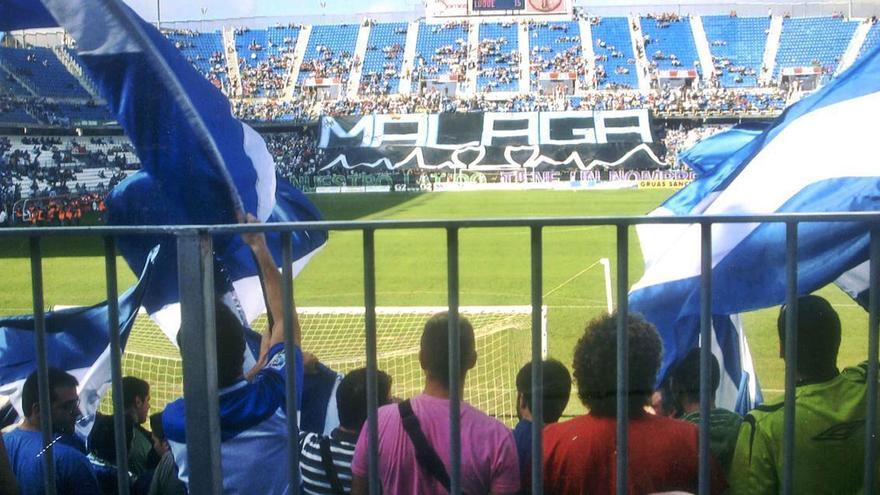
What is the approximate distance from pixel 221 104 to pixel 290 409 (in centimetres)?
159

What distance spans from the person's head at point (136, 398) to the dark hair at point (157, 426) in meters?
0.03

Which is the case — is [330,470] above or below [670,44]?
below

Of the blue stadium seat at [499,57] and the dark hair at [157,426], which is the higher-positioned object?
the blue stadium seat at [499,57]

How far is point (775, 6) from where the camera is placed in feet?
96.3

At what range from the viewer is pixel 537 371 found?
2.05 meters

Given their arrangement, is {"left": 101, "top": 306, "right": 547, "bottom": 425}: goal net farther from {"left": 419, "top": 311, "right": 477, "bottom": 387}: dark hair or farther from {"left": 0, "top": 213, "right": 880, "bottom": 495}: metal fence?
{"left": 0, "top": 213, "right": 880, "bottom": 495}: metal fence

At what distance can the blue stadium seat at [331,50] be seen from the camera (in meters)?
23.6

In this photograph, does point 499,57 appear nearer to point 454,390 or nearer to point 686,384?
point 686,384

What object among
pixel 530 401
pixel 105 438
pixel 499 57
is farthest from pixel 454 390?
pixel 499 57

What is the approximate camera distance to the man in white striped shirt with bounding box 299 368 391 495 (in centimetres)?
221

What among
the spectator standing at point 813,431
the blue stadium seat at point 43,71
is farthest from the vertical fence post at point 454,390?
the blue stadium seat at point 43,71

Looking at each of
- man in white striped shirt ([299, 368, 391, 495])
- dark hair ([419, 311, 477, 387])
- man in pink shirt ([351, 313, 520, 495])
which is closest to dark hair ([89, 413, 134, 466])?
man in white striped shirt ([299, 368, 391, 495])

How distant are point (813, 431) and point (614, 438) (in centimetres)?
51

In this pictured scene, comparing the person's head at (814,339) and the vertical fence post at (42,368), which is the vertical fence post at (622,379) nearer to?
the person's head at (814,339)
